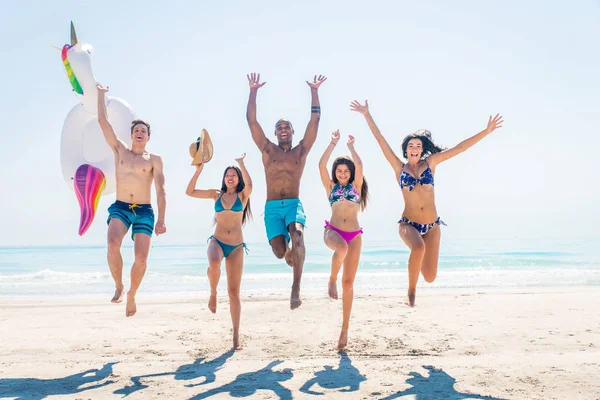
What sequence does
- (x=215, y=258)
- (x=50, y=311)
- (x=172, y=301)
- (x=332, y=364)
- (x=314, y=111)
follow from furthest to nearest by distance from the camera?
(x=172, y=301), (x=50, y=311), (x=314, y=111), (x=215, y=258), (x=332, y=364)

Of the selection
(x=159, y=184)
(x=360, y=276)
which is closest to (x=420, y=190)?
(x=159, y=184)

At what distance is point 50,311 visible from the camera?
12.3 meters

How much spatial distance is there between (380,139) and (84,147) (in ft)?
16.2

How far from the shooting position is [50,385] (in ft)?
20.1

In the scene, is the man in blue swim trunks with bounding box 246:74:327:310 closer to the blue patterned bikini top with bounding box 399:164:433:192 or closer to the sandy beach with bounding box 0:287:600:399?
the blue patterned bikini top with bounding box 399:164:433:192

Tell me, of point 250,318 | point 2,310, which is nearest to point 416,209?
point 250,318

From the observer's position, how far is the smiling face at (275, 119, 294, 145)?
804cm

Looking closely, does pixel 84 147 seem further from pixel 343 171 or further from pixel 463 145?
pixel 463 145

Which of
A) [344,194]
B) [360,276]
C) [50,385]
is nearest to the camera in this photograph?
[50,385]

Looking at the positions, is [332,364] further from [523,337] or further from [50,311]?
[50,311]

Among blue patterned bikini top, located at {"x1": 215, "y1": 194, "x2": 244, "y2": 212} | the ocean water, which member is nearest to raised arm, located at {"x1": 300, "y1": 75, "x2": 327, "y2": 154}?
blue patterned bikini top, located at {"x1": 215, "y1": 194, "x2": 244, "y2": 212}

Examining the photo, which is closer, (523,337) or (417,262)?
(417,262)

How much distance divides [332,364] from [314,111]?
3.52m

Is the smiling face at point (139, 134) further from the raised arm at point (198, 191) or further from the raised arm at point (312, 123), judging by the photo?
the raised arm at point (312, 123)
